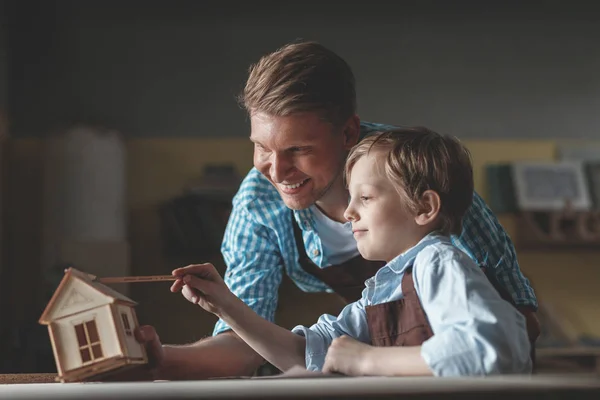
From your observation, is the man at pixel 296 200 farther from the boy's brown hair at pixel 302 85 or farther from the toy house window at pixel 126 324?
the toy house window at pixel 126 324

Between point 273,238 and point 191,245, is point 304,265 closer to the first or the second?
point 273,238

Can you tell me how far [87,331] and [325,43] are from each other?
11.7ft

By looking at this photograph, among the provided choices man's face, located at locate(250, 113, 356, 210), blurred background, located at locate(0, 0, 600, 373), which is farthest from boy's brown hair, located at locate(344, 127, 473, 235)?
blurred background, located at locate(0, 0, 600, 373)

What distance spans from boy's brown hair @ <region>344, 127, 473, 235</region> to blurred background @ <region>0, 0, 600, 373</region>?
2.59m

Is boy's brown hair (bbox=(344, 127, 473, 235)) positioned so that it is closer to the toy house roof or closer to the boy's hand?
the boy's hand

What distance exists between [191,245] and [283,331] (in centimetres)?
253

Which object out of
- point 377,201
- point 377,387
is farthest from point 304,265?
point 377,387

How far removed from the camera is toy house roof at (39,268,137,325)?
41.0 inches

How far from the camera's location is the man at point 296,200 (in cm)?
147

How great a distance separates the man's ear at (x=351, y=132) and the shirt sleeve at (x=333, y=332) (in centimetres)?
39

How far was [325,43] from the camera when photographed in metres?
4.40

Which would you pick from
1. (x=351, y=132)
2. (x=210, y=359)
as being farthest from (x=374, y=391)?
(x=351, y=132)

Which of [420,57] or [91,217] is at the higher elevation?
[420,57]

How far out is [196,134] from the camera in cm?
420
